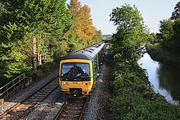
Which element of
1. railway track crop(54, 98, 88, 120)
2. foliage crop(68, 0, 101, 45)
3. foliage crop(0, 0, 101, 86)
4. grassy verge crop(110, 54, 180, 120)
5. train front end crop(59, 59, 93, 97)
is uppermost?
foliage crop(68, 0, 101, 45)

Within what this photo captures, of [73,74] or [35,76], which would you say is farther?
[35,76]

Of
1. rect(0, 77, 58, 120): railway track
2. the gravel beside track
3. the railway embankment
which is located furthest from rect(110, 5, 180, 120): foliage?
the railway embankment

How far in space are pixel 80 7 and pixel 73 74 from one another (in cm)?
4731

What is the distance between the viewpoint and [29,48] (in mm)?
32344

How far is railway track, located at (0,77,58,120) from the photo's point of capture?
1609 cm

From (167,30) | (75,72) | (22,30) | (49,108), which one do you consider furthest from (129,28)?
(167,30)

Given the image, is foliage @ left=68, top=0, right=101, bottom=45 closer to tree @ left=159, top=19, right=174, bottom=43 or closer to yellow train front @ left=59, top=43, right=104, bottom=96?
tree @ left=159, top=19, right=174, bottom=43

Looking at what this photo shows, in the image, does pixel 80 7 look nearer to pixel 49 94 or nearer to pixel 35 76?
pixel 35 76

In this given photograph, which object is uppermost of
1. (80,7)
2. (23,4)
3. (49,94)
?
(80,7)

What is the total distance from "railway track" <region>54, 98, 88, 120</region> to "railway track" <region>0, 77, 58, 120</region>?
69.9 inches

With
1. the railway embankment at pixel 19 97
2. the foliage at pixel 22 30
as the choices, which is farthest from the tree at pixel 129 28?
the railway embankment at pixel 19 97

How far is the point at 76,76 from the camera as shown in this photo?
18.9 metres

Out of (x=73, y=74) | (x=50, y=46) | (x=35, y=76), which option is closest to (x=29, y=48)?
(x=35, y=76)

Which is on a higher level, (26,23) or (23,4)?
(23,4)
